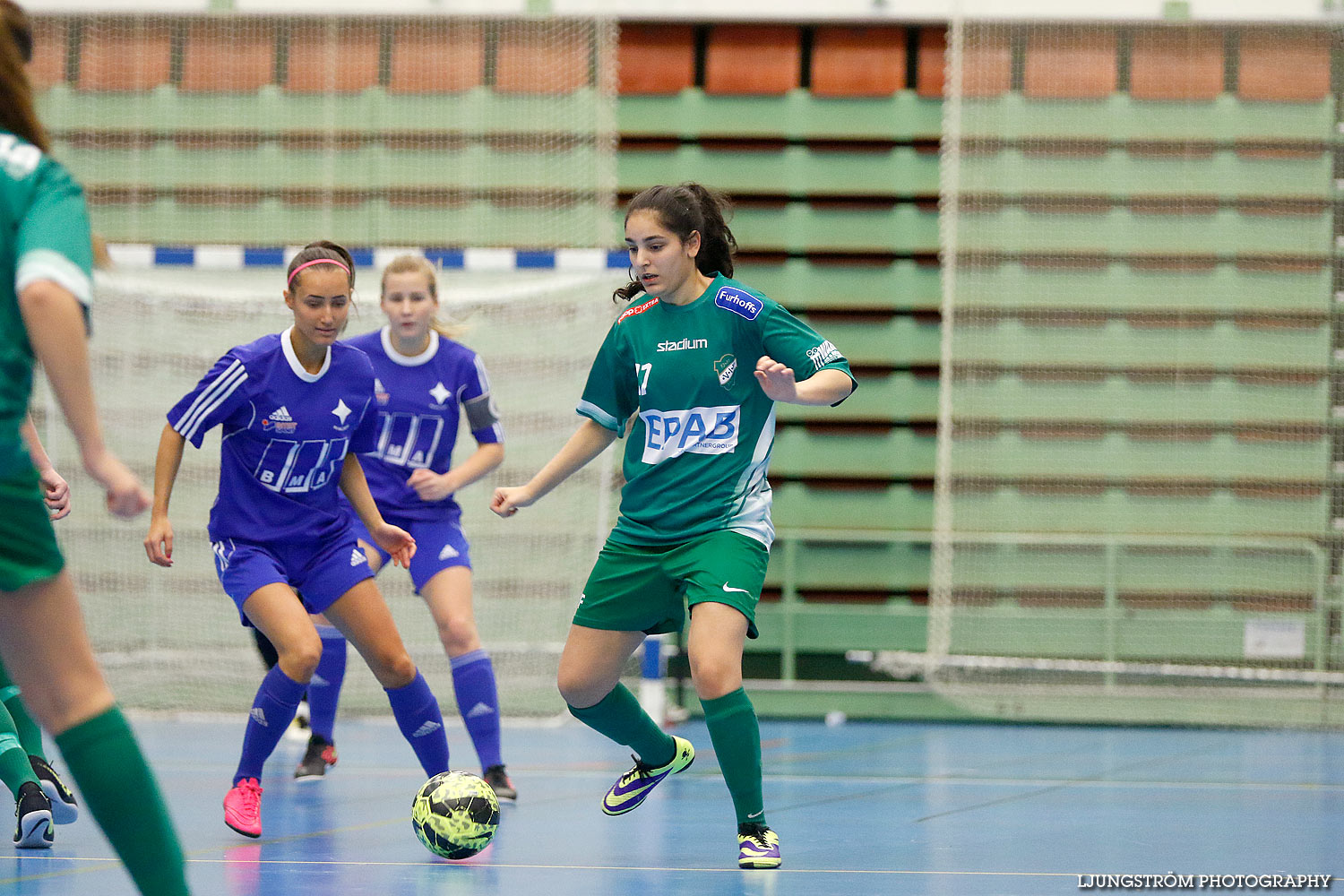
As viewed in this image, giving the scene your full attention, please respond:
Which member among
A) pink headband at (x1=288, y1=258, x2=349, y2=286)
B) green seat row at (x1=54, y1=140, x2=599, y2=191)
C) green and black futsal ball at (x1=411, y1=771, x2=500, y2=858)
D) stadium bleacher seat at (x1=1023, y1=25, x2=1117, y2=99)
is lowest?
green and black futsal ball at (x1=411, y1=771, x2=500, y2=858)

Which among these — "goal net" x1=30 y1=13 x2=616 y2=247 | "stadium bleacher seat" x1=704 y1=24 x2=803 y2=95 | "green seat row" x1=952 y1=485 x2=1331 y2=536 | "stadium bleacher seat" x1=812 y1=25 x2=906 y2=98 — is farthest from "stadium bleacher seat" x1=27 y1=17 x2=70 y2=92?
"green seat row" x1=952 y1=485 x2=1331 y2=536

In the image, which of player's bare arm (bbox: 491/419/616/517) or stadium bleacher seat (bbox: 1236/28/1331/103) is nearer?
player's bare arm (bbox: 491/419/616/517)

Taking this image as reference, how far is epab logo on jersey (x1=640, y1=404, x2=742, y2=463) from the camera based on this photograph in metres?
3.74

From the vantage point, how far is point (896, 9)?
866 cm

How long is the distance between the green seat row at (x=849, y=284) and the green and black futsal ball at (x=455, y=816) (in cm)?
561

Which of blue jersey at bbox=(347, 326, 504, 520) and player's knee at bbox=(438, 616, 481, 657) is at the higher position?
blue jersey at bbox=(347, 326, 504, 520)

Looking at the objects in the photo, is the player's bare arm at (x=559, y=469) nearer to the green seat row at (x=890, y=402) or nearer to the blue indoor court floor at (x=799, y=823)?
the blue indoor court floor at (x=799, y=823)

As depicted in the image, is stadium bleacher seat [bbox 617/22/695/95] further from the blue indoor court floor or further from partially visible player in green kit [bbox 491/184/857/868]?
partially visible player in green kit [bbox 491/184/857/868]

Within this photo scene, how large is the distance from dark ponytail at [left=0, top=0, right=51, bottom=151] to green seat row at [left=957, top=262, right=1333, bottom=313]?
6.65 metres

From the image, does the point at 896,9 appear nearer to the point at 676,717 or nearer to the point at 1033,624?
the point at 1033,624

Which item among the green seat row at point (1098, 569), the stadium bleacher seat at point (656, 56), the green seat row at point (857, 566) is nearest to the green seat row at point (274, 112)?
the stadium bleacher seat at point (656, 56)

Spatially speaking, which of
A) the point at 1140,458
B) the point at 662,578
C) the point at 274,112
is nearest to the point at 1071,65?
the point at 1140,458

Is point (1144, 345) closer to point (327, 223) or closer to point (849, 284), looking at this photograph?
point (849, 284)

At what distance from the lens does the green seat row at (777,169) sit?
8867 millimetres
